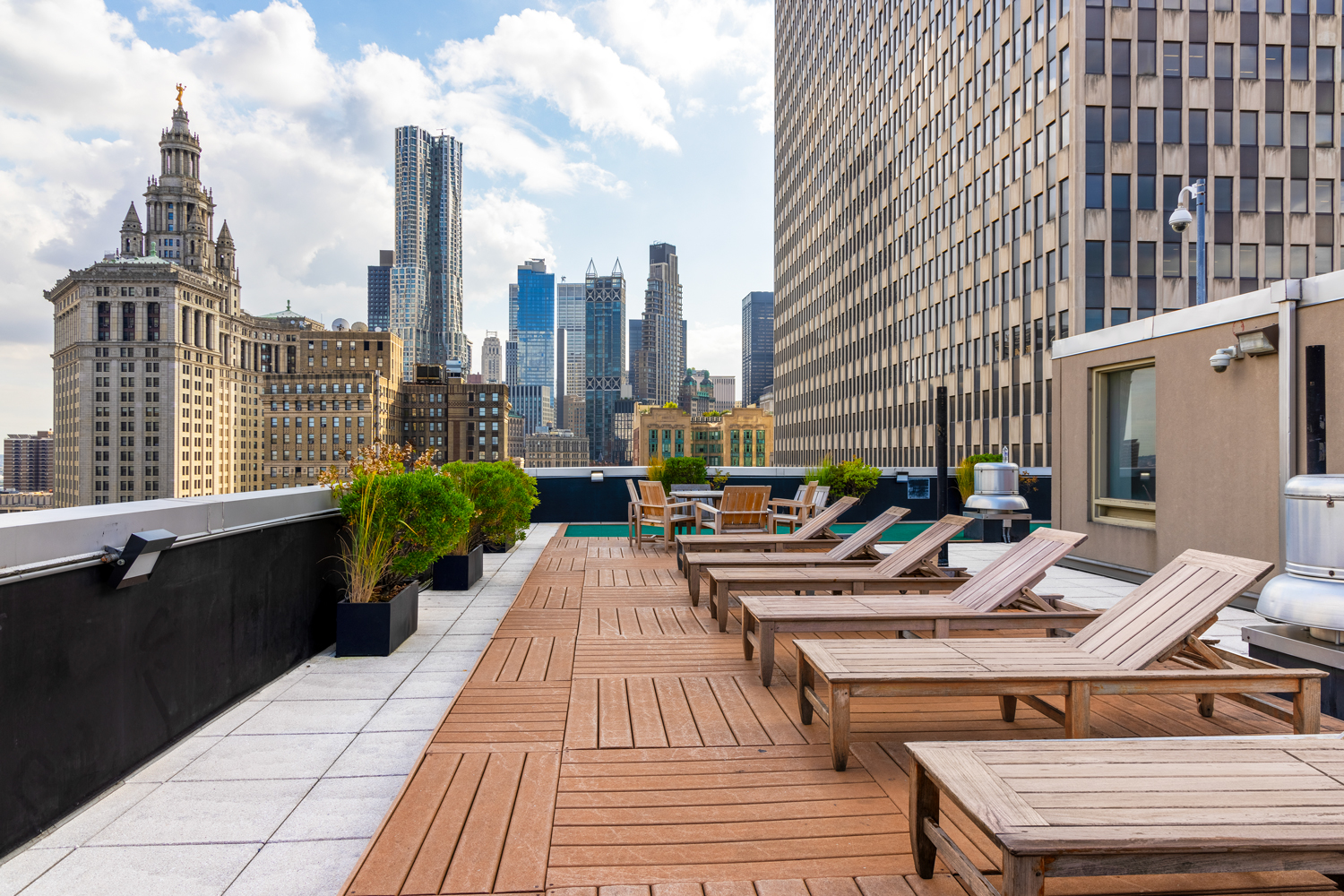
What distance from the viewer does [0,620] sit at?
94.0 inches

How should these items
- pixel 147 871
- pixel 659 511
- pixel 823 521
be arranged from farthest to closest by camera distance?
pixel 659 511, pixel 823 521, pixel 147 871

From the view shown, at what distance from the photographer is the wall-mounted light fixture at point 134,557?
9.73ft

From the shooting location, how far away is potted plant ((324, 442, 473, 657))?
4.98 meters

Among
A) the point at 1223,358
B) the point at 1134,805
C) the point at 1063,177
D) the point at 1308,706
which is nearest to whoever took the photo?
the point at 1134,805

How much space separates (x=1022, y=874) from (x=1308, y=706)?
7.40 feet

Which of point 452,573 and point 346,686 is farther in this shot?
point 452,573

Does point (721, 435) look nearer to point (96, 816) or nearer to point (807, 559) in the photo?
point (807, 559)

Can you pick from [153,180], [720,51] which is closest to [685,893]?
[720,51]

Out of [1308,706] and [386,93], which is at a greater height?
[386,93]

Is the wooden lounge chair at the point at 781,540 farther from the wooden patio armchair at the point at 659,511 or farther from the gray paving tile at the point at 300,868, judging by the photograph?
the gray paving tile at the point at 300,868

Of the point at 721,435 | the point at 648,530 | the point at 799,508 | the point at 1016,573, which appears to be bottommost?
the point at 648,530

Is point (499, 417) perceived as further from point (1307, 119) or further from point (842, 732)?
point (842, 732)

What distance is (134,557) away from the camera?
2.98m

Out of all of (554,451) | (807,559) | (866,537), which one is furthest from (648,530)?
(554,451)
